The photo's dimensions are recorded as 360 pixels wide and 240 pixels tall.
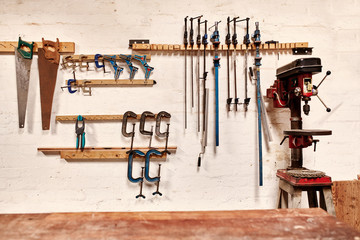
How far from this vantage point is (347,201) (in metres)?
2.17

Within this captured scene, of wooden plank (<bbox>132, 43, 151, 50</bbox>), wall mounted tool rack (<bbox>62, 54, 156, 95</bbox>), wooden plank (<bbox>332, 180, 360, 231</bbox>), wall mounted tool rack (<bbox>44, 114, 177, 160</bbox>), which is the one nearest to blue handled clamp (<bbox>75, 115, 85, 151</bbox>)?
wall mounted tool rack (<bbox>44, 114, 177, 160</bbox>)

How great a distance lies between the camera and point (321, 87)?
2.44 metres

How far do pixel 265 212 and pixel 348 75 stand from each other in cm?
190

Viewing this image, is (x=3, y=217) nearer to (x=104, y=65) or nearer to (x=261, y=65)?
(x=104, y=65)

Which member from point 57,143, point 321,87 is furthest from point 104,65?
point 321,87

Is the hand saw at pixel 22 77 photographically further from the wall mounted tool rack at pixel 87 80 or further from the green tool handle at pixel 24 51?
the wall mounted tool rack at pixel 87 80

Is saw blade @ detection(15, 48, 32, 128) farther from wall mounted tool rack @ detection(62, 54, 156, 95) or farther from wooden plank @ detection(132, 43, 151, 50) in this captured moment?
wooden plank @ detection(132, 43, 151, 50)

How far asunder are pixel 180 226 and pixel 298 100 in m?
1.54

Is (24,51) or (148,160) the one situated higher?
(24,51)

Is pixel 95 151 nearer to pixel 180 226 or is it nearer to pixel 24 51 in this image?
pixel 24 51

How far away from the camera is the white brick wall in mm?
2389

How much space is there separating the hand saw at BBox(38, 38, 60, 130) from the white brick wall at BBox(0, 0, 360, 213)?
2.6 inches

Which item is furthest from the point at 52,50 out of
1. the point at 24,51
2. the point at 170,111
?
the point at 170,111

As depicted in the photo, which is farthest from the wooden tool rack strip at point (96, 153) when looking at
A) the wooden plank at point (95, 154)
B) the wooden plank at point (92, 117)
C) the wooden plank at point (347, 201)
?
the wooden plank at point (347, 201)
